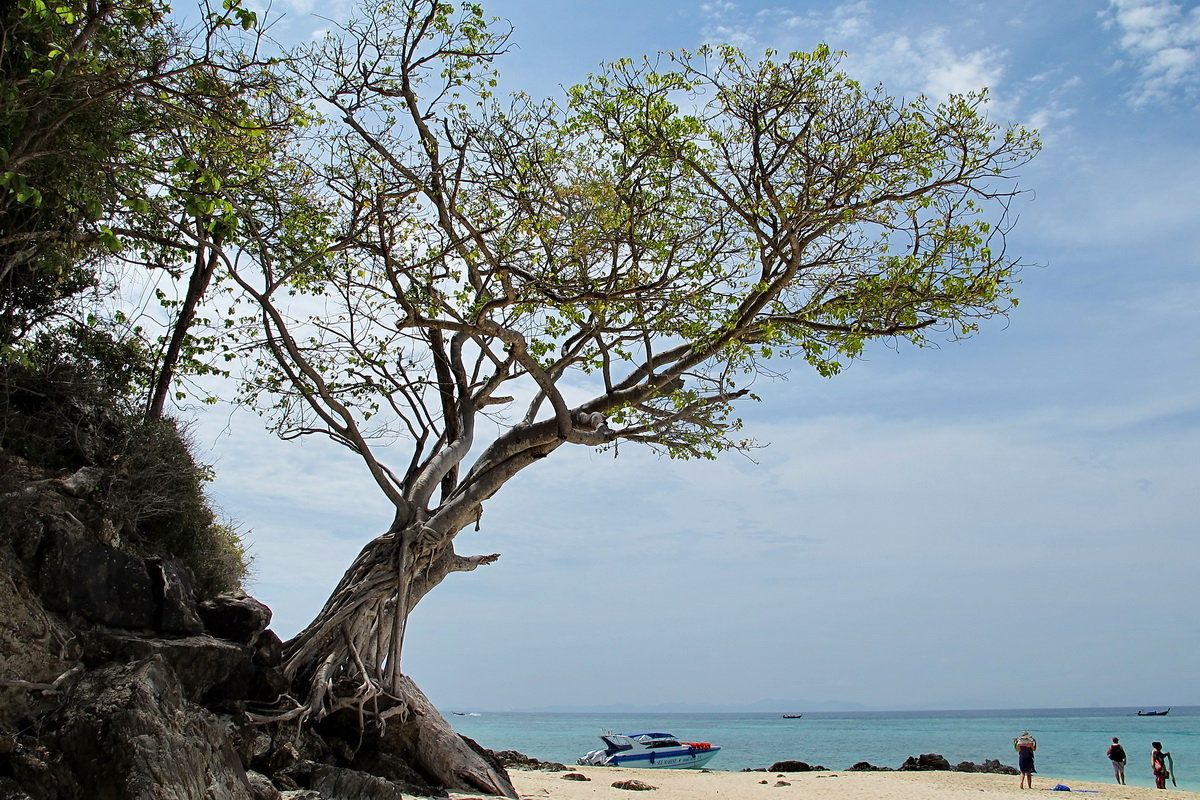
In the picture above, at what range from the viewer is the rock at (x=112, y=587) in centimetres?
815

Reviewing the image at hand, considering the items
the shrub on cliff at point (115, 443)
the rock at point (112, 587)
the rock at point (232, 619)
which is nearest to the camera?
the rock at point (112, 587)

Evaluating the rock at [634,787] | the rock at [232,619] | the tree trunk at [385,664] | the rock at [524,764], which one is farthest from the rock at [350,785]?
the rock at [524,764]

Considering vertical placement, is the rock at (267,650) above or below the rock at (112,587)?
below

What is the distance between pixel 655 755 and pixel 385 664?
21723 millimetres

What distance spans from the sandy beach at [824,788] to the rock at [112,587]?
13.1 ft

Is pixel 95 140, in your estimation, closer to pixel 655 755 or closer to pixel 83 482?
pixel 83 482

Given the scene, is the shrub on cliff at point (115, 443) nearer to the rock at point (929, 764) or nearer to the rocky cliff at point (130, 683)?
the rocky cliff at point (130, 683)

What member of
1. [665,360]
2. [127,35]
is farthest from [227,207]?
[665,360]

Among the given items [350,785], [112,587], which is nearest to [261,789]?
[350,785]

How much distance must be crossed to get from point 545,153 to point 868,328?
4794 mm

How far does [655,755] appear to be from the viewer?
30453 mm

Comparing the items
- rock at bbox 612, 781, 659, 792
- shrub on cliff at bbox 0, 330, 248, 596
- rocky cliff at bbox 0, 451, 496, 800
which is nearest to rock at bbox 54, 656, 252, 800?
rocky cliff at bbox 0, 451, 496, 800

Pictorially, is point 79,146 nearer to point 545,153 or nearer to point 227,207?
point 227,207

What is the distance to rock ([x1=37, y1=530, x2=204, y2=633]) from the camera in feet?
26.7
